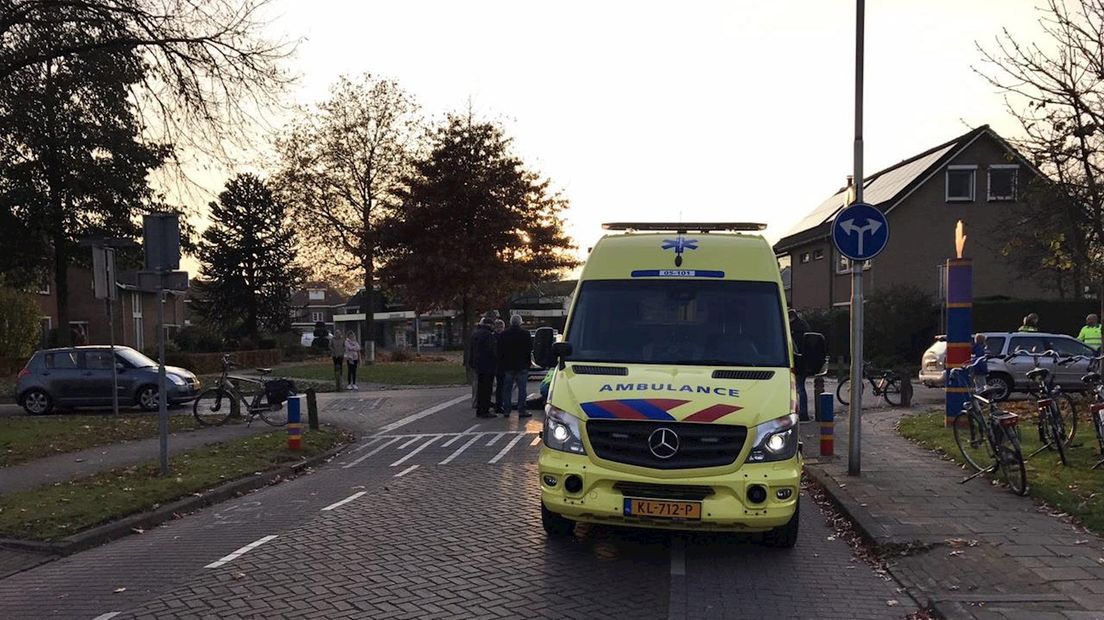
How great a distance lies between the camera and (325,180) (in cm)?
4391

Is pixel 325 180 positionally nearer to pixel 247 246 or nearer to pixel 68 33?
pixel 247 246

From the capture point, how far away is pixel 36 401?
19156 millimetres

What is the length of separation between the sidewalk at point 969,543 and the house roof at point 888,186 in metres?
23.5

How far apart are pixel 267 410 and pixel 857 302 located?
11209 mm

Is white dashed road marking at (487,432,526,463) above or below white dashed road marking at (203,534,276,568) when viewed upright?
below

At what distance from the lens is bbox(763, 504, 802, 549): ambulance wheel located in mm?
6531

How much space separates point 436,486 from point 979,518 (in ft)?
18.2

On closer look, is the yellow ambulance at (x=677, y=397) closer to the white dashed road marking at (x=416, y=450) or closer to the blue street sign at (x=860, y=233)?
the blue street sign at (x=860, y=233)

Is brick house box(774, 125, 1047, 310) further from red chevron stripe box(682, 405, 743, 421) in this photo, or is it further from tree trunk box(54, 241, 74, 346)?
red chevron stripe box(682, 405, 743, 421)

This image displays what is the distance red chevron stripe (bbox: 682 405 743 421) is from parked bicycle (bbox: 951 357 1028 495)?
162 inches

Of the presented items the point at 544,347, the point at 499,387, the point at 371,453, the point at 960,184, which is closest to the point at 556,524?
the point at 544,347

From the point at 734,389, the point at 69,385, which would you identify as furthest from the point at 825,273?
the point at 734,389

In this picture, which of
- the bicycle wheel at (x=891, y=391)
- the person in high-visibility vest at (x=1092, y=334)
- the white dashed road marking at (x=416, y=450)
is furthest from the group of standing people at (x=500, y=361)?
the person in high-visibility vest at (x=1092, y=334)

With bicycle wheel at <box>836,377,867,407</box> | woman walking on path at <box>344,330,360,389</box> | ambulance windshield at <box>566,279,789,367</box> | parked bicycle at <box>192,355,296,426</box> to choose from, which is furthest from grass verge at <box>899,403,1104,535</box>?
woman walking on path at <box>344,330,360,389</box>
